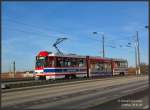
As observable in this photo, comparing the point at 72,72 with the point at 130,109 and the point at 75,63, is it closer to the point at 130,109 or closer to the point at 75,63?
the point at 75,63

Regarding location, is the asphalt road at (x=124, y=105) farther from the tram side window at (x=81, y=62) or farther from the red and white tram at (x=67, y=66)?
the tram side window at (x=81, y=62)

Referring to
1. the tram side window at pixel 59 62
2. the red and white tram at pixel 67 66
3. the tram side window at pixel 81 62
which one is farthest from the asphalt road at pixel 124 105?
the tram side window at pixel 81 62

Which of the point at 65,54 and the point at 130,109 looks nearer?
the point at 130,109

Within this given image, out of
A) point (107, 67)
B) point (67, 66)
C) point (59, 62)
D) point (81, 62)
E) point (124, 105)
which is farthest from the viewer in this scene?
point (107, 67)

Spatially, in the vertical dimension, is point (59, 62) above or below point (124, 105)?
above

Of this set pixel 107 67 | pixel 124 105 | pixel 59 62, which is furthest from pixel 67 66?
pixel 124 105

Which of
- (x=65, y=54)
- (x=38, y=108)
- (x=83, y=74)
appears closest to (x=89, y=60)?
(x=83, y=74)

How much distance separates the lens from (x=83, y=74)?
56.8 meters

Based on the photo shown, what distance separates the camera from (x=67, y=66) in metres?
51.3

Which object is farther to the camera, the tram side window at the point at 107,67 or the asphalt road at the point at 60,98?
the tram side window at the point at 107,67

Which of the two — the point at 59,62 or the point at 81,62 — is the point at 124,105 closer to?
the point at 59,62

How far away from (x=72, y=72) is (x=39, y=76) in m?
4.83

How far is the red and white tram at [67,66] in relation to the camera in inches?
1941

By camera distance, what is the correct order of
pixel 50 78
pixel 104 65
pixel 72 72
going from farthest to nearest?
pixel 104 65 < pixel 72 72 < pixel 50 78
